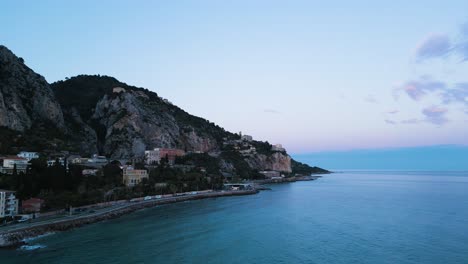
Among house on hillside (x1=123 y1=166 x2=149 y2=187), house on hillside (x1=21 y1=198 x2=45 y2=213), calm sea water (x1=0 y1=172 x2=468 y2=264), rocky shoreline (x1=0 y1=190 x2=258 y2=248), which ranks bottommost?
calm sea water (x1=0 y1=172 x2=468 y2=264)

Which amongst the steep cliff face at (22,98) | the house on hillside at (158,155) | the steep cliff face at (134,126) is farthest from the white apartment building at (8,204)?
the steep cliff face at (134,126)

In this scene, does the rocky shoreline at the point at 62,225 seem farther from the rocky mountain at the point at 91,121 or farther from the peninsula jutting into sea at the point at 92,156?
the rocky mountain at the point at 91,121

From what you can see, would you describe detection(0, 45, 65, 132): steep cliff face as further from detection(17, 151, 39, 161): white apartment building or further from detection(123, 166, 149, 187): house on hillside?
detection(123, 166, 149, 187): house on hillside

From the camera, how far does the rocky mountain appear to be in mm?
69688

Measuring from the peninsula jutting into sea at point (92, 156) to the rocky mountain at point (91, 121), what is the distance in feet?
0.83

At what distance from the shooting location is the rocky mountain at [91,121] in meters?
69.7

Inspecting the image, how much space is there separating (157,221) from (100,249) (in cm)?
1291

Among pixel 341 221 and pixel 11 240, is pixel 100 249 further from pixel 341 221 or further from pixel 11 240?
pixel 341 221

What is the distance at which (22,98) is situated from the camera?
244 feet

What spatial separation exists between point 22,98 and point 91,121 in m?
26.9

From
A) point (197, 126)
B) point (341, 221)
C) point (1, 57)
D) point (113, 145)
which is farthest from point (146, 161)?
point (341, 221)

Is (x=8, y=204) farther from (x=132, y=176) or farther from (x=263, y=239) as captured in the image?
(x=263, y=239)

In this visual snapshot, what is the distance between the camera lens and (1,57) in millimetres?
73812

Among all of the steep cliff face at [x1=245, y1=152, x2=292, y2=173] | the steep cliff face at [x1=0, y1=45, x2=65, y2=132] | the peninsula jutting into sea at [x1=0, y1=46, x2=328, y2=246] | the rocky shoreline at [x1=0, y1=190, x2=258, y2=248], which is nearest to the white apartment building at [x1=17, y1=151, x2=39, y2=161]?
the peninsula jutting into sea at [x1=0, y1=46, x2=328, y2=246]
